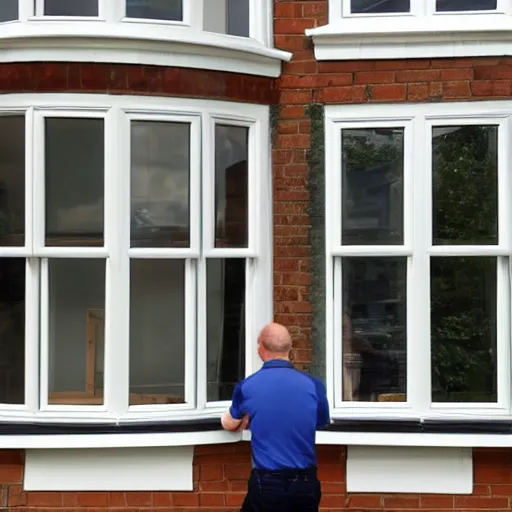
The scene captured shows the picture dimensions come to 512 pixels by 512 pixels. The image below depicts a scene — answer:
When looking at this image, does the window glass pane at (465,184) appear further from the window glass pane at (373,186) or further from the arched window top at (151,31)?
the arched window top at (151,31)

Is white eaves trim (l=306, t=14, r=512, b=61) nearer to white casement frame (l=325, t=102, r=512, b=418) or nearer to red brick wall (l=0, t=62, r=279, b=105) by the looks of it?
white casement frame (l=325, t=102, r=512, b=418)

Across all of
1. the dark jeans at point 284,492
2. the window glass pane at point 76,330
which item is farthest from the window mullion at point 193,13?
the dark jeans at point 284,492

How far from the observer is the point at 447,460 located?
6070 millimetres

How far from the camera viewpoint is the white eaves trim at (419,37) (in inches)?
239

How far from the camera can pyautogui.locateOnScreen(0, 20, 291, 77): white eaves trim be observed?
5.76 metres

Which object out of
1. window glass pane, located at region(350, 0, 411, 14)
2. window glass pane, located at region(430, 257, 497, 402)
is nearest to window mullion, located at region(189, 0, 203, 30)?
window glass pane, located at region(350, 0, 411, 14)

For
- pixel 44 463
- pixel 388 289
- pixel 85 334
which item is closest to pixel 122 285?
A: pixel 85 334

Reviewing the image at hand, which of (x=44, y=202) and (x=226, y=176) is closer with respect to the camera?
(x=44, y=202)

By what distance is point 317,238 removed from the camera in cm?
624

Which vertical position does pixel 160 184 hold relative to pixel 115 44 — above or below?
below

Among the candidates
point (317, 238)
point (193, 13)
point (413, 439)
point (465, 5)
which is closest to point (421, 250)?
point (317, 238)

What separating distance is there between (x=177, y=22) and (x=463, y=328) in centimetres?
270

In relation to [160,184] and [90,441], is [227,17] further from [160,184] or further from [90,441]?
[90,441]

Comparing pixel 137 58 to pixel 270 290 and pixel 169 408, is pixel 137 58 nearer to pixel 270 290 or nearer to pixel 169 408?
pixel 270 290
